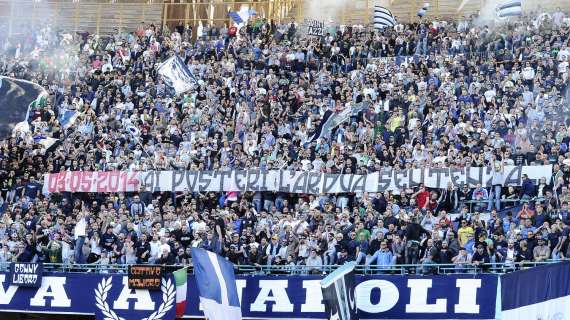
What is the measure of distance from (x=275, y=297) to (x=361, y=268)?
1.97 meters

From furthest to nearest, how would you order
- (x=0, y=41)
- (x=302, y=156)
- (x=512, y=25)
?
(x=0, y=41), (x=512, y=25), (x=302, y=156)

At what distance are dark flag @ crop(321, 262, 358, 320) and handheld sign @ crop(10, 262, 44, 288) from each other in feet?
24.3

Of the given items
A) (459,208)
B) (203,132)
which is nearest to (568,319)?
(459,208)

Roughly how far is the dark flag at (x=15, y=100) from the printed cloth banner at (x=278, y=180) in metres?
3.45

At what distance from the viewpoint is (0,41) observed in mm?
41656

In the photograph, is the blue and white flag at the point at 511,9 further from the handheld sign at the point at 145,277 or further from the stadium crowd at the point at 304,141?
the handheld sign at the point at 145,277

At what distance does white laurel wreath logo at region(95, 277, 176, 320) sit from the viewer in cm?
2391

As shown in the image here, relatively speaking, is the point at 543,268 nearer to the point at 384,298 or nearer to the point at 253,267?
the point at 384,298

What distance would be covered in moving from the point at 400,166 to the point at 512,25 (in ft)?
30.0

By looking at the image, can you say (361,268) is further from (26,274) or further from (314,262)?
(26,274)

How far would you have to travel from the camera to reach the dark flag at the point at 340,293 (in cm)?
2102

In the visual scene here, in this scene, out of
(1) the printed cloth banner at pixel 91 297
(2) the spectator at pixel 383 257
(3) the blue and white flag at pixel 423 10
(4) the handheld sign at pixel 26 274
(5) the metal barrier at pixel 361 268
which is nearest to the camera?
(5) the metal barrier at pixel 361 268

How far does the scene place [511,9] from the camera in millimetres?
34031

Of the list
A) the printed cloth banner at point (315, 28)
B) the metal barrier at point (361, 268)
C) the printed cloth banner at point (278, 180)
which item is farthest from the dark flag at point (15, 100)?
the printed cloth banner at point (315, 28)
